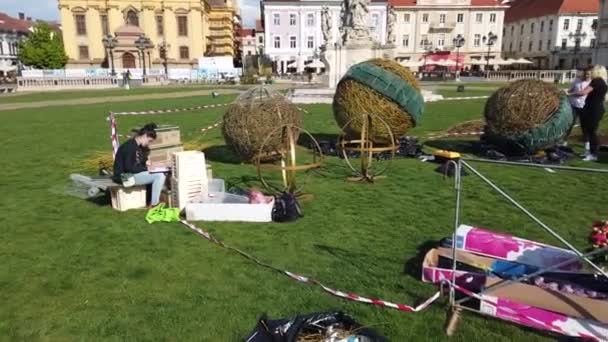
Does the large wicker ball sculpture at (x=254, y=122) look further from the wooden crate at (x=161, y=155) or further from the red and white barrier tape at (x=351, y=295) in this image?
the red and white barrier tape at (x=351, y=295)

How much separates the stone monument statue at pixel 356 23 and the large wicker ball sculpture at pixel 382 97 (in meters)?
16.4

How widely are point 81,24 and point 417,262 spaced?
82410 mm

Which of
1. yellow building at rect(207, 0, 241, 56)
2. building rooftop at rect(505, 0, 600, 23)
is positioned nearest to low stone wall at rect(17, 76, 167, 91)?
yellow building at rect(207, 0, 241, 56)

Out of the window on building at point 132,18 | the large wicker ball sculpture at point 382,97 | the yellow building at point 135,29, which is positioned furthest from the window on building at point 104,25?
the large wicker ball sculpture at point 382,97

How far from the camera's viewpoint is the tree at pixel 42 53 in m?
77.7

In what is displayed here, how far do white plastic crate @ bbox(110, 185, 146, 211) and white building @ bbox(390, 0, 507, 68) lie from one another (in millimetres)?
83530

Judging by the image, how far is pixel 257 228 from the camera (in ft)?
22.7

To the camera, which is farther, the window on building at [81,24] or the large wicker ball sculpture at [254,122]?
the window on building at [81,24]

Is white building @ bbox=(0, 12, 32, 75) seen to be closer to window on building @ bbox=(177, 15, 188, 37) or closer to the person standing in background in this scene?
window on building @ bbox=(177, 15, 188, 37)

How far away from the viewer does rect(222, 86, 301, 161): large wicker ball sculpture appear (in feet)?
34.9

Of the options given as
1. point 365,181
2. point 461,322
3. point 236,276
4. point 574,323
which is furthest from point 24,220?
point 574,323

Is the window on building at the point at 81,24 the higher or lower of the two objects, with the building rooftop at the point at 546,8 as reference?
lower

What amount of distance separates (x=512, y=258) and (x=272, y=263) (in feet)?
9.11

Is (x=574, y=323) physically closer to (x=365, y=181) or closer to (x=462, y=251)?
(x=462, y=251)
